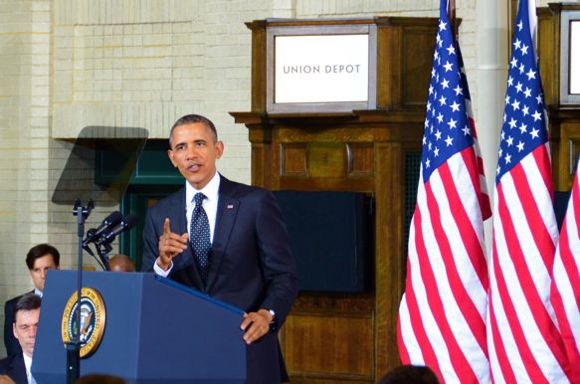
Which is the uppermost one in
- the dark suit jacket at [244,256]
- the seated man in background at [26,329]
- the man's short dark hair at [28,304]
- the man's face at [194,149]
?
the man's face at [194,149]

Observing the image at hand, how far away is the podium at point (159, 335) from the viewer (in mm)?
4766

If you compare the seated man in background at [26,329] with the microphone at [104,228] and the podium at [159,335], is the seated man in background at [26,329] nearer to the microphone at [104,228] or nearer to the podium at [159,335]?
the microphone at [104,228]

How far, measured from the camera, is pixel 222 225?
5.53 m

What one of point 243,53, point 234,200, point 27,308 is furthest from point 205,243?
point 243,53

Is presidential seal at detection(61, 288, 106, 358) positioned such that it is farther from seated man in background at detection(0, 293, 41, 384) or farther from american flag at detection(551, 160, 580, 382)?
american flag at detection(551, 160, 580, 382)

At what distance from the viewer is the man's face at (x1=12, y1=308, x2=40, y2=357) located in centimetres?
715

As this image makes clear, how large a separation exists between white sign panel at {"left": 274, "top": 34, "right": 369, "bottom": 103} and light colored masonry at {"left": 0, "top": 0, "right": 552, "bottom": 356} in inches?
104

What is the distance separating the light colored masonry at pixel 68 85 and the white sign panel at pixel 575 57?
13.8ft

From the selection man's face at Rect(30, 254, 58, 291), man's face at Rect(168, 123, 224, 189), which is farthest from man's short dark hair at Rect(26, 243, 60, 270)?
man's face at Rect(168, 123, 224, 189)

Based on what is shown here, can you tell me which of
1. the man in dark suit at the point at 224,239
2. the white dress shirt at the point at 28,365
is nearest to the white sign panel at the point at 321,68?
the white dress shirt at the point at 28,365

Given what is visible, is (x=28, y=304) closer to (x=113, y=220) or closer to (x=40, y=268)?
(x=113, y=220)

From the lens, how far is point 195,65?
45.5ft

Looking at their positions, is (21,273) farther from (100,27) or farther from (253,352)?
(253,352)

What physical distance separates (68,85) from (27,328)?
7.48 meters
